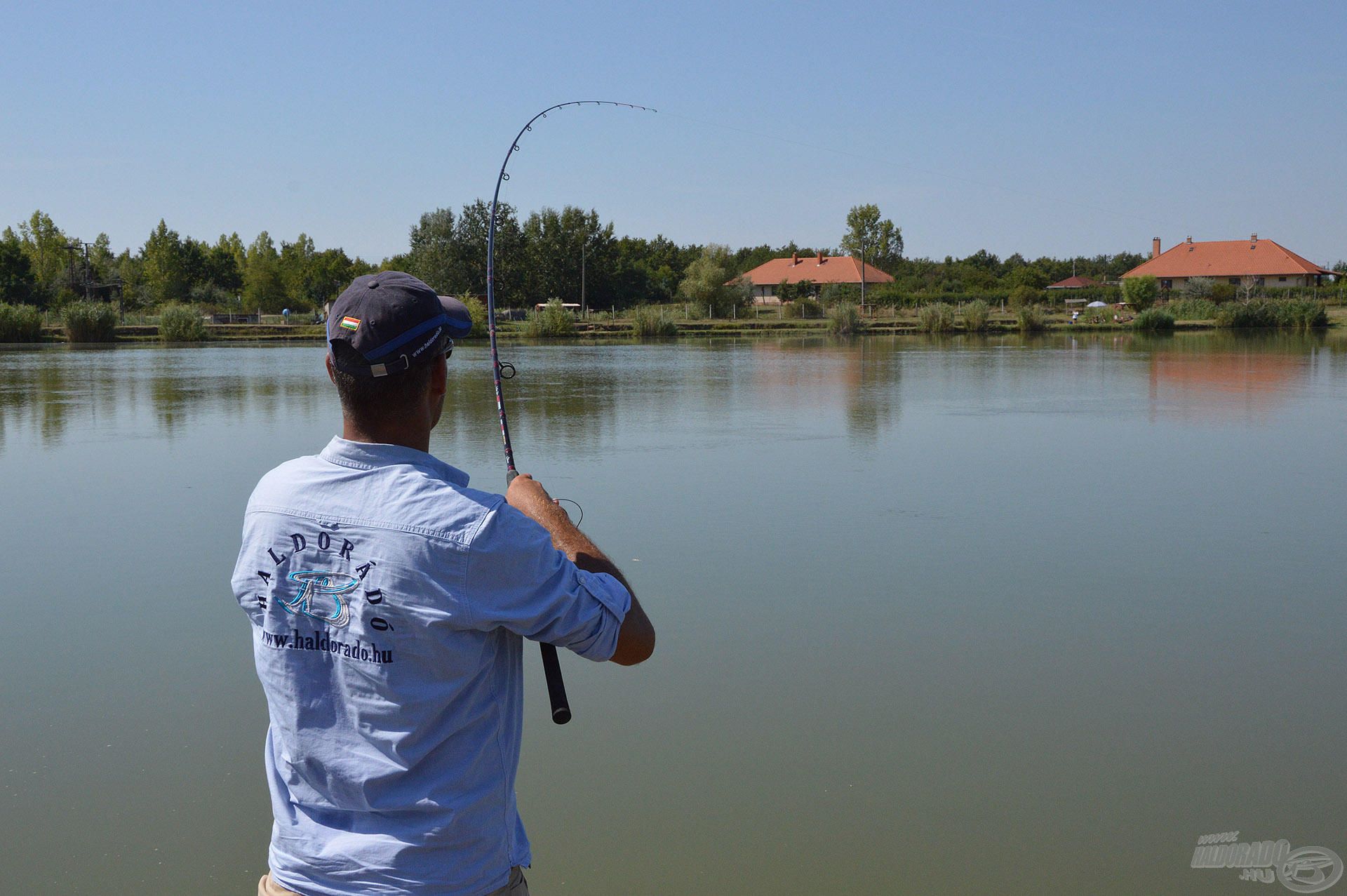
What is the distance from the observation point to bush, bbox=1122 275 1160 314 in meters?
56.1

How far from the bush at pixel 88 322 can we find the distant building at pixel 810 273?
44.5m

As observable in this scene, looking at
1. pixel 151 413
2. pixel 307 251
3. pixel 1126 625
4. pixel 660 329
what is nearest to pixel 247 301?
pixel 307 251

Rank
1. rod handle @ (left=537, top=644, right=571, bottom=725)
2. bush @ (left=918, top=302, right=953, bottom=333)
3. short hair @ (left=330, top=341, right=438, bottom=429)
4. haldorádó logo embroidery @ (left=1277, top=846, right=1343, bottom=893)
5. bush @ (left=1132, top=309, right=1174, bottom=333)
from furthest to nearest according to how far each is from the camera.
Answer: bush @ (left=918, top=302, right=953, bottom=333)
bush @ (left=1132, top=309, right=1174, bottom=333)
haldorádó logo embroidery @ (left=1277, top=846, right=1343, bottom=893)
rod handle @ (left=537, top=644, right=571, bottom=725)
short hair @ (left=330, top=341, right=438, bottom=429)

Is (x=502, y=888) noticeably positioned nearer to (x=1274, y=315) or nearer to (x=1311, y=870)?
(x=1311, y=870)

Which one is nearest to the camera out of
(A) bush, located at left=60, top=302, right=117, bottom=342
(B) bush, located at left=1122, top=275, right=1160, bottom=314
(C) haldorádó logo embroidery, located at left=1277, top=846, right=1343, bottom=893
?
(C) haldorádó logo embroidery, located at left=1277, top=846, right=1343, bottom=893

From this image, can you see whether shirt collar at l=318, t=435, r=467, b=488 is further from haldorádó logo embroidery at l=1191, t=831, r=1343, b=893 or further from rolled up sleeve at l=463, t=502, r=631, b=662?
haldorádó logo embroidery at l=1191, t=831, r=1343, b=893

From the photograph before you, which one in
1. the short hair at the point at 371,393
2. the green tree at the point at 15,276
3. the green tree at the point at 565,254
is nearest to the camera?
the short hair at the point at 371,393

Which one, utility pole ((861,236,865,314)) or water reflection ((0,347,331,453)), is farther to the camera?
utility pole ((861,236,865,314))

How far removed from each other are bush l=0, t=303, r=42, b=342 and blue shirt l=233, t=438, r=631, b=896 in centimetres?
4982

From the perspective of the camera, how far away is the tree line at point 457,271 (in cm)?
6569

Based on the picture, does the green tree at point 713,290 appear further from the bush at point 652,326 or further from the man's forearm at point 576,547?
the man's forearm at point 576,547

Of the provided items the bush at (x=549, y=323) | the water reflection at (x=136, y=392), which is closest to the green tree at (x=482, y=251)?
the bush at (x=549, y=323)

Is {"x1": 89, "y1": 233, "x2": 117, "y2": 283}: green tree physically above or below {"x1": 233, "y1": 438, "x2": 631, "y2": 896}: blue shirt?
above

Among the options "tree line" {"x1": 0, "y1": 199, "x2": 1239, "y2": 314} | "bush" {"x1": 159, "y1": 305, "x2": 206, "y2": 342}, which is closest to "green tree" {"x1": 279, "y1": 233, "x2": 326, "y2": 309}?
"tree line" {"x1": 0, "y1": 199, "x2": 1239, "y2": 314}
